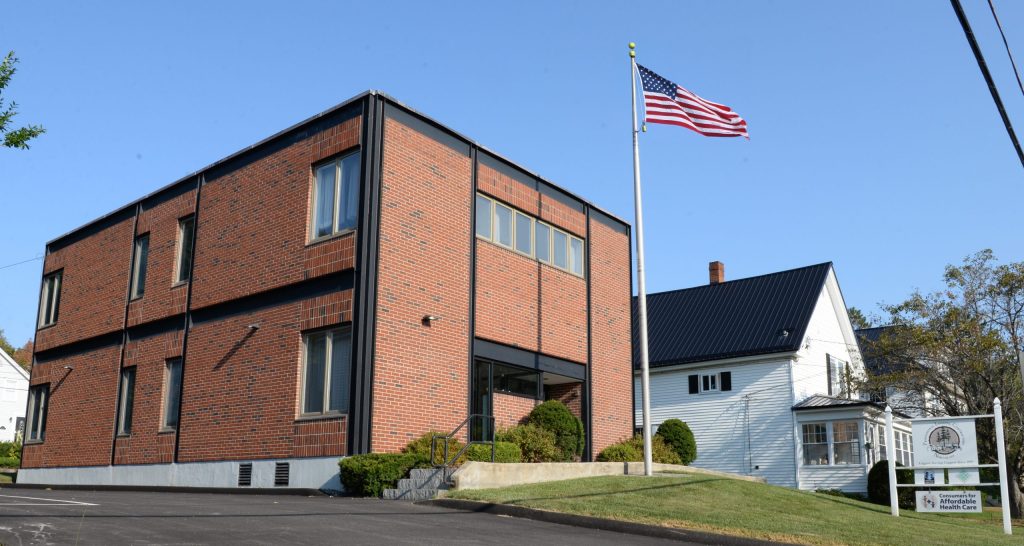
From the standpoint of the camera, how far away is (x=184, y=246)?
23.6 meters

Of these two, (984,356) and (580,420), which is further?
(984,356)

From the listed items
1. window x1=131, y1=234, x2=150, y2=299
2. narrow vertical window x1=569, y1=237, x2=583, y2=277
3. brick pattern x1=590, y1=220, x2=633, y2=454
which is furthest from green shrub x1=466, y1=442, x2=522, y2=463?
window x1=131, y1=234, x2=150, y2=299

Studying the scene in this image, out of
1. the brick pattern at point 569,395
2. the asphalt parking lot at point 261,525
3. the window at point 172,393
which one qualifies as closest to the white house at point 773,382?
the brick pattern at point 569,395

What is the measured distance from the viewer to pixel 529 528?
12266mm

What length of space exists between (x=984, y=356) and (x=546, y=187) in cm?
1531

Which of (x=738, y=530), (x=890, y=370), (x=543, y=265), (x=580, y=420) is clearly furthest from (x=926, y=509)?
(x=890, y=370)

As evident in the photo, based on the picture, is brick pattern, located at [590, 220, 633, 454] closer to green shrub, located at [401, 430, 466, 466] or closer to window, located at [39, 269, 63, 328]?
green shrub, located at [401, 430, 466, 466]

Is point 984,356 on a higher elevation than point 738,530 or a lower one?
higher

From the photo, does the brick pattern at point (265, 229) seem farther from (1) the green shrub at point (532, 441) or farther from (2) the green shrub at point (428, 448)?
(1) the green shrub at point (532, 441)

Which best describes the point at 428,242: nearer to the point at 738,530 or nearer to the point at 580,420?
the point at 580,420

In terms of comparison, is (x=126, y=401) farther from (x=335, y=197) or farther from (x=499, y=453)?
(x=499, y=453)

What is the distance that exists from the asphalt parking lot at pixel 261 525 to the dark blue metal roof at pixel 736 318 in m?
22.4

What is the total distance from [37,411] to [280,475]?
13934mm

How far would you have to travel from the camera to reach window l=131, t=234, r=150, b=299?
24906 mm
